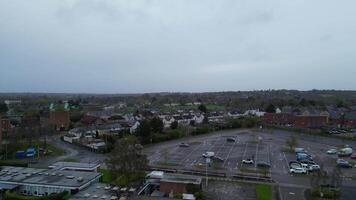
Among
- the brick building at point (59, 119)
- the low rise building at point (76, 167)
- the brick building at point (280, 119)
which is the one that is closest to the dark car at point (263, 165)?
the low rise building at point (76, 167)

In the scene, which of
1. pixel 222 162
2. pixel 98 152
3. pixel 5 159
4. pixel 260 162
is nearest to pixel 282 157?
pixel 260 162

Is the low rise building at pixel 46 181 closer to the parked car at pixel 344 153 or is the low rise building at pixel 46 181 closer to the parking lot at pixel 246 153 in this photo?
the parking lot at pixel 246 153

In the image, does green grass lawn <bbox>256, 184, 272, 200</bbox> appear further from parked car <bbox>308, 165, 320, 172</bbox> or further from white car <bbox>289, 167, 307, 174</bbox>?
parked car <bbox>308, 165, 320, 172</bbox>

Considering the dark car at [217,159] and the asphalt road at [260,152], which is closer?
the asphalt road at [260,152]

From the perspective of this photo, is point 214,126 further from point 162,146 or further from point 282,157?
point 282,157

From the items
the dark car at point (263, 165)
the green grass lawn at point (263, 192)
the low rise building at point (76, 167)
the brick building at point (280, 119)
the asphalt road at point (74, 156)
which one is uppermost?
the brick building at point (280, 119)

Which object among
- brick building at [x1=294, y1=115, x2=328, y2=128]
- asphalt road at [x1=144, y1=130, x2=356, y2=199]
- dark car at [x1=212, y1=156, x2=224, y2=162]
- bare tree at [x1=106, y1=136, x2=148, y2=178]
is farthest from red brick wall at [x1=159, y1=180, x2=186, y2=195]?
brick building at [x1=294, y1=115, x2=328, y2=128]

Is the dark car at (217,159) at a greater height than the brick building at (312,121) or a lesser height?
lesser
